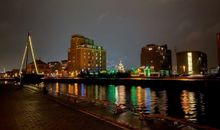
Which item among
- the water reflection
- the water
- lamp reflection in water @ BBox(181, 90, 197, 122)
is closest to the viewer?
lamp reflection in water @ BBox(181, 90, 197, 122)

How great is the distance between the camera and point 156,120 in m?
15.0

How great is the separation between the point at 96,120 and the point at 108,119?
711 mm

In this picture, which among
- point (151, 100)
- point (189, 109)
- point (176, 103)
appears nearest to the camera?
point (189, 109)

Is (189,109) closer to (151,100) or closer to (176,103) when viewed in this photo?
(176,103)

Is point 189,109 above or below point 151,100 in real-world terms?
below

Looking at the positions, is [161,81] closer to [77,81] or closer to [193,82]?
[193,82]

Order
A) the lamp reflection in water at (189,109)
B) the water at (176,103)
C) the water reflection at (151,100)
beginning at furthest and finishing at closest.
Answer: the water reflection at (151,100)
the water at (176,103)
the lamp reflection in water at (189,109)

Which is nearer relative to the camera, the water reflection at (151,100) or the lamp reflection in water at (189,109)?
the lamp reflection in water at (189,109)

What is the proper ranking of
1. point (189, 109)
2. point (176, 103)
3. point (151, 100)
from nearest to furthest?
point (189, 109) → point (176, 103) → point (151, 100)

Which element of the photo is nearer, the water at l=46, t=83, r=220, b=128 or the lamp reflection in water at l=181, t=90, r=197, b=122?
the lamp reflection in water at l=181, t=90, r=197, b=122

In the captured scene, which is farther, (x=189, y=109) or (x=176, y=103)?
(x=176, y=103)

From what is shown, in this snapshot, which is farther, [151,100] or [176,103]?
[151,100]

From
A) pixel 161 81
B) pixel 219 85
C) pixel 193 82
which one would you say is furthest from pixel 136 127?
pixel 161 81

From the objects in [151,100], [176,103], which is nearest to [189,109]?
[176,103]
